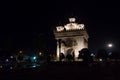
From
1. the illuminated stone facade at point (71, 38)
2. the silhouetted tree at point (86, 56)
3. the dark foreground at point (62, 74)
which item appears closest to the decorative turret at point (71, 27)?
the illuminated stone facade at point (71, 38)

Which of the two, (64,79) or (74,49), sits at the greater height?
(74,49)

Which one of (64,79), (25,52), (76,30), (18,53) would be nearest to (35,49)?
(25,52)

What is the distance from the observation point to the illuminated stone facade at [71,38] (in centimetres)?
8469

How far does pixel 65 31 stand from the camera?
85.7m

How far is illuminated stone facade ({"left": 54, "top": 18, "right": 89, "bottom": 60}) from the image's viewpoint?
84.7m

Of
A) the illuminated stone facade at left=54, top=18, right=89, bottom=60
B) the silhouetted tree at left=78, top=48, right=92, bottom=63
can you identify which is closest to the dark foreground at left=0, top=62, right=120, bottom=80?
the silhouetted tree at left=78, top=48, right=92, bottom=63

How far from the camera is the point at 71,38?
8525 cm

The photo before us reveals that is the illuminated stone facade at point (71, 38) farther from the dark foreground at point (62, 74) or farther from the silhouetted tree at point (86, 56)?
the dark foreground at point (62, 74)

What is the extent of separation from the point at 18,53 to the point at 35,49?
916 cm

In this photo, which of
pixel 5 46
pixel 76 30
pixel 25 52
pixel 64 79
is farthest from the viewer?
pixel 76 30

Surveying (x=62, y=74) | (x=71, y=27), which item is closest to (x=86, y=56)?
(x=62, y=74)

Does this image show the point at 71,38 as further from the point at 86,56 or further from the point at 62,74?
the point at 62,74

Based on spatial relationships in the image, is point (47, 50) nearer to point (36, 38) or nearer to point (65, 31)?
point (36, 38)

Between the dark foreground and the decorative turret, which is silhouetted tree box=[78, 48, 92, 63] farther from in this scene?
the decorative turret
